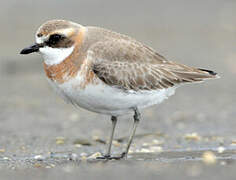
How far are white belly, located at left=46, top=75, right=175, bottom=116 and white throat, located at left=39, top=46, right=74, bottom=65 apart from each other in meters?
0.31

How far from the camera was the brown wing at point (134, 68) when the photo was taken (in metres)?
9.11

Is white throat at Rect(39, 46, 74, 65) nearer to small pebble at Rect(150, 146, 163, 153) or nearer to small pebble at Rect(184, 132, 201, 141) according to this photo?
small pebble at Rect(150, 146, 163, 153)

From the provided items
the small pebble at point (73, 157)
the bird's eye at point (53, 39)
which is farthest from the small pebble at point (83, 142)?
the bird's eye at point (53, 39)

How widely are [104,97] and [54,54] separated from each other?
3.09ft

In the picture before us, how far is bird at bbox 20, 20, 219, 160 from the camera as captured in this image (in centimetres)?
891

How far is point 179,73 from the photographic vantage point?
391 inches

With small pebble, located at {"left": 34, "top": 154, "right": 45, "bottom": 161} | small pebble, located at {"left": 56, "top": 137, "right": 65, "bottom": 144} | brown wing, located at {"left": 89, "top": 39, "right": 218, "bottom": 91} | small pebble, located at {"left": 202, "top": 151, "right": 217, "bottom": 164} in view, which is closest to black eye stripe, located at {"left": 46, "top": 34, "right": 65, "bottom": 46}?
brown wing, located at {"left": 89, "top": 39, "right": 218, "bottom": 91}

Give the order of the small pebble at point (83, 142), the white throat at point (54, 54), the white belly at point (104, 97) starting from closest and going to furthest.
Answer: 1. the white belly at point (104, 97)
2. the white throat at point (54, 54)
3. the small pebble at point (83, 142)

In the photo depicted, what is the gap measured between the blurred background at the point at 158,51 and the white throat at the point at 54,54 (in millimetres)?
1693

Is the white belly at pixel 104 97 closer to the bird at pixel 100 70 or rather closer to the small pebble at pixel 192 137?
the bird at pixel 100 70

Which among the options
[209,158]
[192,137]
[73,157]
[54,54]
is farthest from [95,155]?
[192,137]

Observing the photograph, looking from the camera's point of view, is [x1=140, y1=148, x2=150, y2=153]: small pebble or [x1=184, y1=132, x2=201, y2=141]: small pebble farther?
[x1=184, y1=132, x2=201, y2=141]: small pebble

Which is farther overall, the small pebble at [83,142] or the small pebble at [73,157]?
the small pebble at [83,142]

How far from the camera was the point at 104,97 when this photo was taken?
29.2 ft
